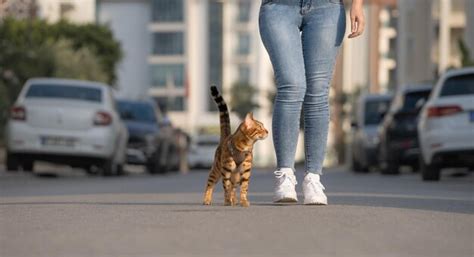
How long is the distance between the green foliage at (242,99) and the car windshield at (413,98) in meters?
104

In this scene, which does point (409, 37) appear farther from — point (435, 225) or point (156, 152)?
point (435, 225)

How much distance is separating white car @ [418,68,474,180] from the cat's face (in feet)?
34.6

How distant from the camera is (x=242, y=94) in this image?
142750 millimetres

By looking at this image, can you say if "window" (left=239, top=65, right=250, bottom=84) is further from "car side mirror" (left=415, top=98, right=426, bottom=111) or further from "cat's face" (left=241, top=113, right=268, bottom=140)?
"cat's face" (left=241, top=113, right=268, bottom=140)

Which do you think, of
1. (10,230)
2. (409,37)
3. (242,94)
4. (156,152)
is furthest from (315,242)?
(242,94)

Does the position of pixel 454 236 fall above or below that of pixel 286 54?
below

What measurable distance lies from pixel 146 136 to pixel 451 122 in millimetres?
13256

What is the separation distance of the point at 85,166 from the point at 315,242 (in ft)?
65.3

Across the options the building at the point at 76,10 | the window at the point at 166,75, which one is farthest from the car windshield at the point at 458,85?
the window at the point at 166,75

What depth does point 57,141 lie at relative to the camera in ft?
88.4

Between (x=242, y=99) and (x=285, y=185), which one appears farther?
(x=242, y=99)

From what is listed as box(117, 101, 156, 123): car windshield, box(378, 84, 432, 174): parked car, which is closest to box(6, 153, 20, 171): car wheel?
box(378, 84, 432, 174): parked car

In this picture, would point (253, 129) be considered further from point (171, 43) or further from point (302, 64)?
point (171, 43)

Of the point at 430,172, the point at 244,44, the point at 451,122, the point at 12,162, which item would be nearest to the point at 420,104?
the point at 430,172
